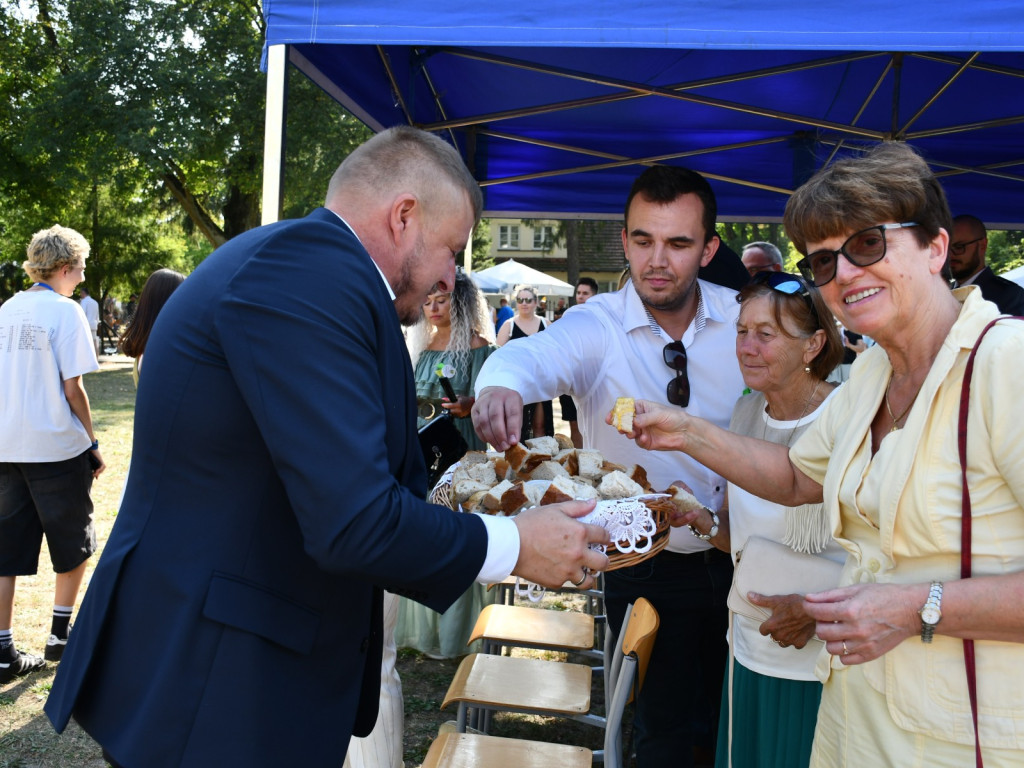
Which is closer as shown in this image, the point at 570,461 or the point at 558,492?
the point at 558,492

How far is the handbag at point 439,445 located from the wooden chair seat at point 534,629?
3.47ft

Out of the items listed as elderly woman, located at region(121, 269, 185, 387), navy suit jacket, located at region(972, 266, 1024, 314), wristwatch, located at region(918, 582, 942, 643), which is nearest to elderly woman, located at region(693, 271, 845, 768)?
wristwatch, located at region(918, 582, 942, 643)

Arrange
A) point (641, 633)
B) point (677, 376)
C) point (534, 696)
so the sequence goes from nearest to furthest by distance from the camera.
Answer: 1. point (641, 633)
2. point (677, 376)
3. point (534, 696)

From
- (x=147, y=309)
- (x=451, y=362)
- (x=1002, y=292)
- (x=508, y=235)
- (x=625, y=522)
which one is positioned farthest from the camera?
(x=508, y=235)

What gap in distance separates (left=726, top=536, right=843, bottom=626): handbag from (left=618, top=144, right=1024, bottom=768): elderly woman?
0.34 metres

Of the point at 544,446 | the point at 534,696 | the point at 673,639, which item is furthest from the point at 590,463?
the point at 534,696

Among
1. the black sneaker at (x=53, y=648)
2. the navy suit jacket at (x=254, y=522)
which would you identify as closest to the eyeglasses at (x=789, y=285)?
the navy suit jacket at (x=254, y=522)

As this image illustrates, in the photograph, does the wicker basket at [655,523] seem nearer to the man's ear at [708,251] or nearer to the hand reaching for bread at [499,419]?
the hand reaching for bread at [499,419]

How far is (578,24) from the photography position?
2424 mm

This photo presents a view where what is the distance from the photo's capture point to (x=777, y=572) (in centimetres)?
225

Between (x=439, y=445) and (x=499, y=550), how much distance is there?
1427 millimetres

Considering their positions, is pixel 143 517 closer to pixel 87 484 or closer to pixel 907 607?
pixel 907 607

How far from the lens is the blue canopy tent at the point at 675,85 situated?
2.41 metres

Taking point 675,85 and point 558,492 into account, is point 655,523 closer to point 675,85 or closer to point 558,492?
point 558,492
